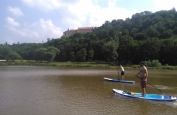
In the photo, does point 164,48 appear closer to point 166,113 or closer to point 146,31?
point 146,31

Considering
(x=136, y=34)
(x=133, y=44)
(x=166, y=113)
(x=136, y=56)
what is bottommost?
(x=166, y=113)

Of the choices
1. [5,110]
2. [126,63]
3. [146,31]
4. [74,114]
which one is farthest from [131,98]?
[146,31]

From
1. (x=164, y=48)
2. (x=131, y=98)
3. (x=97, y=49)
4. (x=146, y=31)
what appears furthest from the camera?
(x=97, y=49)

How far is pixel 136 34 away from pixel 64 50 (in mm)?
40490

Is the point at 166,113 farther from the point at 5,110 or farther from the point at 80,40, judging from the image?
the point at 80,40

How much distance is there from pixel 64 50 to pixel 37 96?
3778 inches

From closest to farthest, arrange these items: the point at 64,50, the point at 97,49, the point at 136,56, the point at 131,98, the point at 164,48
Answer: the point at 131,98 < the point at 164,48 < the point at 136,56 < the point at 97,49 < the point at 64,50

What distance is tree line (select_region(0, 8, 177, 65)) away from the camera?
7525 cm

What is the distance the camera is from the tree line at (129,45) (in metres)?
75.2

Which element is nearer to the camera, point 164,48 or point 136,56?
point 164,48

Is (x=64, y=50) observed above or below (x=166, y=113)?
above

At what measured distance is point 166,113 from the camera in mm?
12078

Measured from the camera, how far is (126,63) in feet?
256

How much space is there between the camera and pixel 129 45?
8094 centimetres
